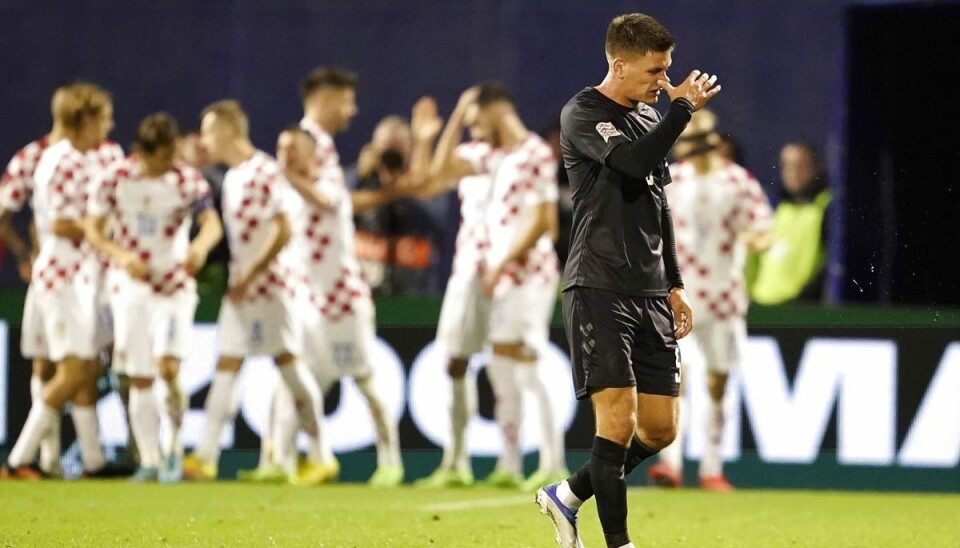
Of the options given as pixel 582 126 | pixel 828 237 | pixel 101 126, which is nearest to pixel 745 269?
pixel 828 237

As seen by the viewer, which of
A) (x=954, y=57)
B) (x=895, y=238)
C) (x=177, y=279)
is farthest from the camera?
(x=954, y=57)

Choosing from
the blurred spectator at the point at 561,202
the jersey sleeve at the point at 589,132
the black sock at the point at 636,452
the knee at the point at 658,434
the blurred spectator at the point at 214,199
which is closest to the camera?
the jersey sleeve at the point at 589,132

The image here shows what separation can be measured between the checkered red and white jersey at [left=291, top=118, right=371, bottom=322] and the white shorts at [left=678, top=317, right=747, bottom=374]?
2226 mm

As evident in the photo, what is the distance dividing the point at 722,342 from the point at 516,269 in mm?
1479

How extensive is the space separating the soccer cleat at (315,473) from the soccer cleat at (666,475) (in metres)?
2.13

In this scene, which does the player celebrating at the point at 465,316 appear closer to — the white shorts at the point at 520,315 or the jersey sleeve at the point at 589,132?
the white shorts at the point at 520,315

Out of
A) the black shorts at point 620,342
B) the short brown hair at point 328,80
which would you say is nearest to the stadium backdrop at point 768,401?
the short brown hair at point 328,80

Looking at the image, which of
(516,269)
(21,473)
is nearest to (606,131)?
(516,269)

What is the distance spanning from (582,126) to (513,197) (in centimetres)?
529

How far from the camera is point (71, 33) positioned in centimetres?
1455

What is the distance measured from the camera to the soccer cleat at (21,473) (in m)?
11.8

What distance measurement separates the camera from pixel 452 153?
40.5 ft

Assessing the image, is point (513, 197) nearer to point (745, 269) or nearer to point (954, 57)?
point (745, 269)

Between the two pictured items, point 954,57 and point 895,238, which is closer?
point 895,238
